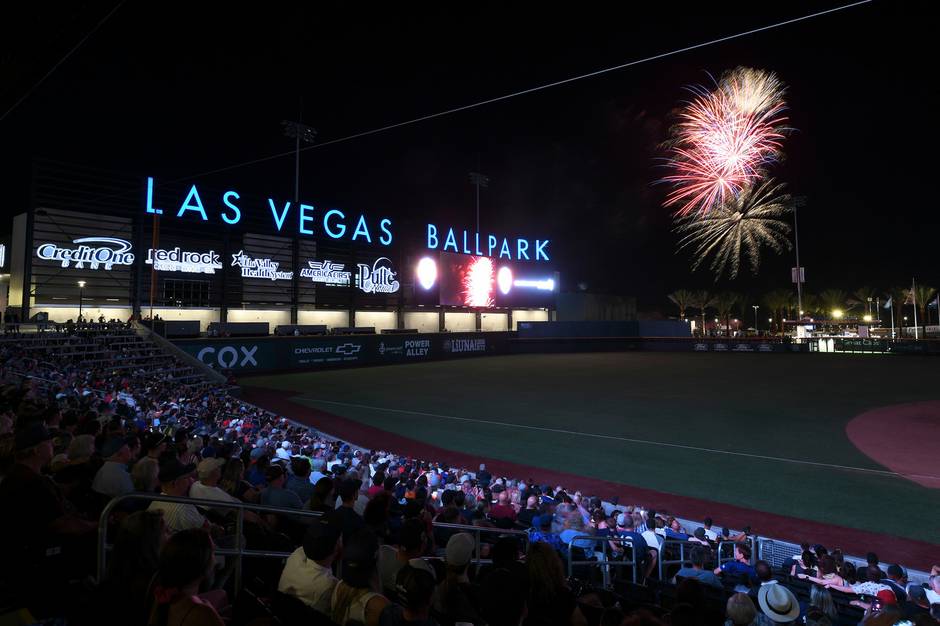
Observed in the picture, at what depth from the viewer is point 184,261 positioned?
35562 mm

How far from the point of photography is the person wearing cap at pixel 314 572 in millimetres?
A: 3143

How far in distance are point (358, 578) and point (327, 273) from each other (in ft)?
143

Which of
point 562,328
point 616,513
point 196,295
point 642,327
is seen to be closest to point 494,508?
point 616,513

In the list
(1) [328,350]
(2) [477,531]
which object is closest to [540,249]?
(1) [328,350]

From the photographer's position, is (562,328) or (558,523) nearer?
(558,523)

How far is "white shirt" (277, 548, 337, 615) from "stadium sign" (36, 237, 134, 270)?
36.3 m

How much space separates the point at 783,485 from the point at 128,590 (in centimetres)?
1322

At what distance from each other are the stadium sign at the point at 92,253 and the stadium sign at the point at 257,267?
6980 millimetres

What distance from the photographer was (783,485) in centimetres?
1190

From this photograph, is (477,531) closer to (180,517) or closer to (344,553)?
(344,553)

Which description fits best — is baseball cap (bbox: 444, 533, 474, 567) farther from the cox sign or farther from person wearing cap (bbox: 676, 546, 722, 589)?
the cox sign

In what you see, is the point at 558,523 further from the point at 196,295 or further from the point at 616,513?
the point at 196,295

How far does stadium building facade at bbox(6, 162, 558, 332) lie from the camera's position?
1236 inches

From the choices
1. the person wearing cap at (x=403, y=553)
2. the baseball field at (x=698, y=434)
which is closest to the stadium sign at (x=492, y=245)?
the baseball field at (x=698, y=434)
